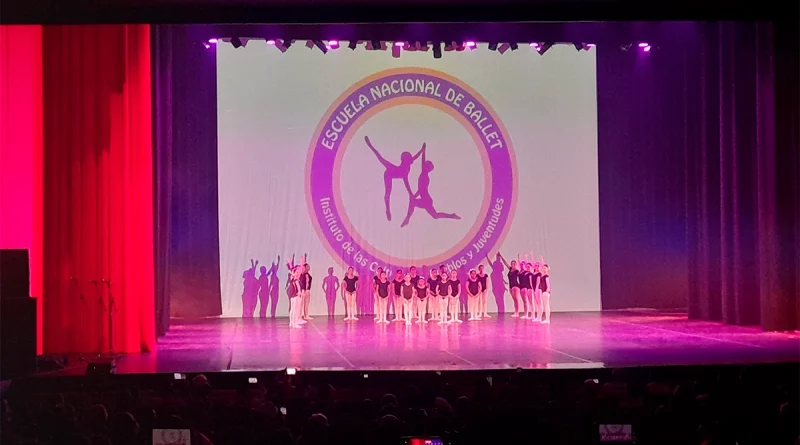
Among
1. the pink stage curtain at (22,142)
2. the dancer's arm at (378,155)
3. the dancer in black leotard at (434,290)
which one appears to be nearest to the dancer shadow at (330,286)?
the dancer in black leotard at (434,290)

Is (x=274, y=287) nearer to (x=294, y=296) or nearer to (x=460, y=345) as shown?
(x=294, y=296)

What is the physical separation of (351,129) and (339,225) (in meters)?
1.68

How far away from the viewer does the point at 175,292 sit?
15430 millimetres

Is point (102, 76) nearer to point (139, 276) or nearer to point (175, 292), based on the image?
point (139, 276)

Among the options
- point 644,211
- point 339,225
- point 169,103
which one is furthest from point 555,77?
point 169,103

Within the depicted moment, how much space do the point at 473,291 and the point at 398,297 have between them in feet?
4.10

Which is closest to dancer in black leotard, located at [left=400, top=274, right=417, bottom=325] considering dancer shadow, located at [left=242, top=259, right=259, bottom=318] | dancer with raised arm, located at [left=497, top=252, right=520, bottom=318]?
dancer with raised arm, located at [left=497, top=252, right=520, bottom=318]

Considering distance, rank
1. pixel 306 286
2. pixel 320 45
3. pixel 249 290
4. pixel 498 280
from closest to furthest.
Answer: pixel 306 286 < pixel 320 45 < pixel 249 290 < pixel 498 280

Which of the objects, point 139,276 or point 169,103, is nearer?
point 139,276

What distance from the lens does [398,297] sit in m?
14.5

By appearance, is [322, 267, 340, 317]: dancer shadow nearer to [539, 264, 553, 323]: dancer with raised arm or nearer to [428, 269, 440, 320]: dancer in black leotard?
[428, 269, 440, 320]: dancer in black leotard

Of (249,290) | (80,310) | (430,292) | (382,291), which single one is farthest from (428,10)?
(249,290)

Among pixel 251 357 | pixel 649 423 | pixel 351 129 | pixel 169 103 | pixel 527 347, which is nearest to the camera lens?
pixel 649 423

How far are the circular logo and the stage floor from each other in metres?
1.50
